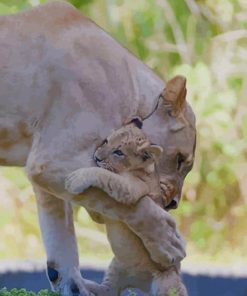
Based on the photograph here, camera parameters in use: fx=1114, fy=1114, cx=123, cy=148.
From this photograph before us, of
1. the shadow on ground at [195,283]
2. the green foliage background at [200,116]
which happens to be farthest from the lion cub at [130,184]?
the green foliage background at [200,116]

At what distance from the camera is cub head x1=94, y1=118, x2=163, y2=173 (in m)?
1.90

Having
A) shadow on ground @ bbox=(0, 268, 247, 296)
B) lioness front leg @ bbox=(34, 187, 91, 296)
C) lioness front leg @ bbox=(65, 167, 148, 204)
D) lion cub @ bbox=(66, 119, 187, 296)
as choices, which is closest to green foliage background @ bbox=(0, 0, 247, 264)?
shadow on ground @ bbox=(0, 268, 247, 296)

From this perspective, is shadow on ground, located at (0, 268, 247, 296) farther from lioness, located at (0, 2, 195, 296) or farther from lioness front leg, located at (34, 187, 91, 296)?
lioness, located at (0, 2, 195, 296)

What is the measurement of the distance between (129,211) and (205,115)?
223cm

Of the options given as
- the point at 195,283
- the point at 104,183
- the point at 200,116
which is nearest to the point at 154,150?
the point at 104,183

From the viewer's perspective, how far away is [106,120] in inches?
75.4

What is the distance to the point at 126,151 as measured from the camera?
1.91m

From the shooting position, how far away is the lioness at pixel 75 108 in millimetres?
1894

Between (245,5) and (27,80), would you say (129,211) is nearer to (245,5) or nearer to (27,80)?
(27,80)

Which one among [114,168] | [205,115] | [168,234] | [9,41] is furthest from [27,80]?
[205,115]

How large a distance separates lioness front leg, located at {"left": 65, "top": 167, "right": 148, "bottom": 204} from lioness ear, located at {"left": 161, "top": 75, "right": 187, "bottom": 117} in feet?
0.56

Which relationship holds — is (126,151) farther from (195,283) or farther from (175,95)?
(195,283)

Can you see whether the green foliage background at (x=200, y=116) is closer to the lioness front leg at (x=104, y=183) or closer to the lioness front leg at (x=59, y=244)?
the lioness front leg at (x=59, y=244)

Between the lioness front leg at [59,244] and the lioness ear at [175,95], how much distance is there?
34cm
